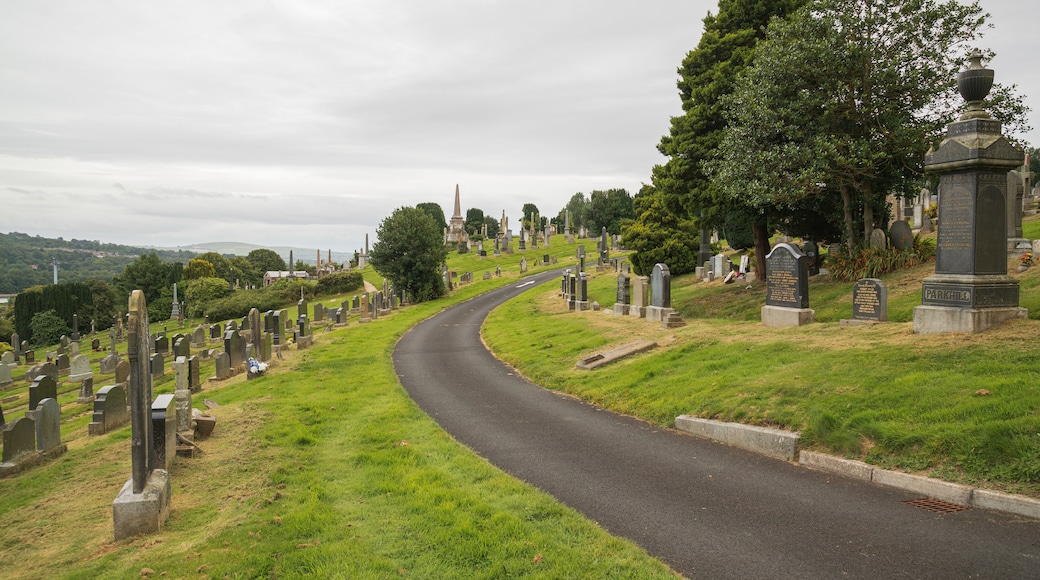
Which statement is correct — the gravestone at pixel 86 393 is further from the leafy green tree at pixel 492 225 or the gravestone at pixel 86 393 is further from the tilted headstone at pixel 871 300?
the leafy green tree at pixel 492 225

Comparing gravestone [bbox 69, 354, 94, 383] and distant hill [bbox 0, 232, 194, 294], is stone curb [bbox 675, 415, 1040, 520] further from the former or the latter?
distant hill [bbox 0, 232, 194, 294]

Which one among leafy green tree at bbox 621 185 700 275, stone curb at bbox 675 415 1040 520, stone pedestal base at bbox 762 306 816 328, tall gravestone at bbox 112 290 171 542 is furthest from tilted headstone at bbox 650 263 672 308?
tall gravestone at bbox 112 290 171 542

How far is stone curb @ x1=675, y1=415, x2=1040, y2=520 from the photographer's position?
568 cm

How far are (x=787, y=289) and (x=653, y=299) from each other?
5201 mm

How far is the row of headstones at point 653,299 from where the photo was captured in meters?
18.1

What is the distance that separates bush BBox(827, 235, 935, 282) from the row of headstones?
5913 millimetres

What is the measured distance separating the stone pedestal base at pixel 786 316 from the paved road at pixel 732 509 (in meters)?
6.72

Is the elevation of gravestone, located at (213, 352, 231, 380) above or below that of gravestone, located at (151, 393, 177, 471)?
below

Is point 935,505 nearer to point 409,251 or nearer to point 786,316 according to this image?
point 786,316

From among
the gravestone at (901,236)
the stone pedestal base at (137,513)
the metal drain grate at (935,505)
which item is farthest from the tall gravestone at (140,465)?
the gravestone at (901,236)

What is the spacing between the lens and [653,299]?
786 inches

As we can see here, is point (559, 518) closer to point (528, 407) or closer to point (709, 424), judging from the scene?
point (709, 424)

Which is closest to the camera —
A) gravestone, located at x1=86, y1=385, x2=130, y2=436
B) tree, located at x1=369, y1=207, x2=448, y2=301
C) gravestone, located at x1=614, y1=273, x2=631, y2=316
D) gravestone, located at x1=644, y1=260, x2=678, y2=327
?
gravestone, located at x1=86, y1=385, x2=130, y2=436

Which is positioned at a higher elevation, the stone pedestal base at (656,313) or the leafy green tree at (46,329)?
the stone pedestal base at (656,313)
